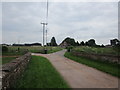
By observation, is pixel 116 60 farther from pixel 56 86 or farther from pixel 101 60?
pixel 56 86

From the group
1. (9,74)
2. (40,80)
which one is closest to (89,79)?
(40,80)

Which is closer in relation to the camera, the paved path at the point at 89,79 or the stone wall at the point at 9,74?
the stone wall at the point at 9,74

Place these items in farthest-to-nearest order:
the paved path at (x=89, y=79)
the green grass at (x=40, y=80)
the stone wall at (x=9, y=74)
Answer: the paved path at (x=89, y=79) → the green grass at (x=40, y=80) → the stone wall at (x=9, y=74)

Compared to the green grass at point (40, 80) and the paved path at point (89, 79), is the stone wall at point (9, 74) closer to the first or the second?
the green grass at point (40, 80)

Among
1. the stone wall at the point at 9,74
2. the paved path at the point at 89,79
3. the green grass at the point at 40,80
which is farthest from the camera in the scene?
the paved path at the point at 89,79

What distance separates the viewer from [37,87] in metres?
5.44

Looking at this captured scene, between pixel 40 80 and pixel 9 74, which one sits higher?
pixel 9 74

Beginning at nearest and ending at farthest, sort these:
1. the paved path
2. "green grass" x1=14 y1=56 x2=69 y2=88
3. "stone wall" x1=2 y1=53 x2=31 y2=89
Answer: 1. "stone wall" x1=2 y1=53 x2=31 y2=89
2. "green grass" x1=14 y1=56 x2=69 y2=88
3. the paved path

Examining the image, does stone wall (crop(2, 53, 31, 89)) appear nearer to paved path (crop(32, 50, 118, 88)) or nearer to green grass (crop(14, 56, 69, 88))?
green grass (crop(14, 56, 69, 88))

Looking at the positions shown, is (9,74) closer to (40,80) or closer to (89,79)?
(40,80)

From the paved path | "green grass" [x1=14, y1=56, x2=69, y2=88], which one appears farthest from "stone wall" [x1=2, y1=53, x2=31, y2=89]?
the paved path

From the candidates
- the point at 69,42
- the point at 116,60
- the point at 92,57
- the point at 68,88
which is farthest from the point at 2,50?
the point at 69,42

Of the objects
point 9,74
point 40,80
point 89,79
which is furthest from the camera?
point 89,79

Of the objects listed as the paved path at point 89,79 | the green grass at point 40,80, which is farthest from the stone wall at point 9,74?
the paved path at point 89,79
